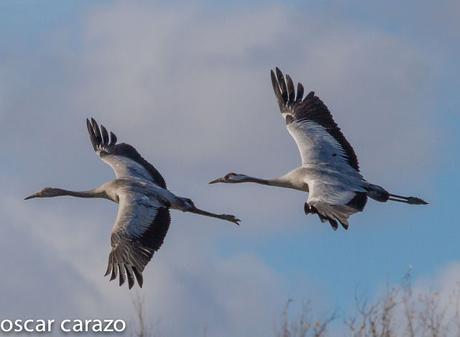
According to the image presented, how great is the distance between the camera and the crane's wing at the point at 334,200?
62.8 feet

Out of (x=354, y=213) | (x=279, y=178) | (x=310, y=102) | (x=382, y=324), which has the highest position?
(x=310, y=102)

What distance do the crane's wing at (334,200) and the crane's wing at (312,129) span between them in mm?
1009

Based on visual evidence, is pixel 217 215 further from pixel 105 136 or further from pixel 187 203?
pixel 105 136

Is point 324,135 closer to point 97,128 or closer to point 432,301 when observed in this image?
point 97,128

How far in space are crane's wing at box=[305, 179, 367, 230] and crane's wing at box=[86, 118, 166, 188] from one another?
3361mm

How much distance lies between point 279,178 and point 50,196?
475 centimetres

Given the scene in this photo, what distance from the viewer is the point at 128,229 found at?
2142 cm

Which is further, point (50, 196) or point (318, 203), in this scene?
point (50, 196)

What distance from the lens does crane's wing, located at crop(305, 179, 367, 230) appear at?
1914cm

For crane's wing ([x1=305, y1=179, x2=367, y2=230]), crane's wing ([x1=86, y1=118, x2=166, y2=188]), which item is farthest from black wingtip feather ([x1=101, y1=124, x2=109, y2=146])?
crane's wing ([x1=305, y1=179, x2=367, y2=230])

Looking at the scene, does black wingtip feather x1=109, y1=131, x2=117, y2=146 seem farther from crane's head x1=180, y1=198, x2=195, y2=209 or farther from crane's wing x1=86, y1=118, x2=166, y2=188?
crane's head x1=180, y1=198, x2=195, y2=209

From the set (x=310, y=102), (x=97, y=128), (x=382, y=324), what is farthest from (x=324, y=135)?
(x=382, y=324)

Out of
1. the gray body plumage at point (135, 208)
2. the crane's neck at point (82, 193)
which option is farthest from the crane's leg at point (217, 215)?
the crane's neck at point (82, 193)

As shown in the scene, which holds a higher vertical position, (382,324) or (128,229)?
(128,229)
